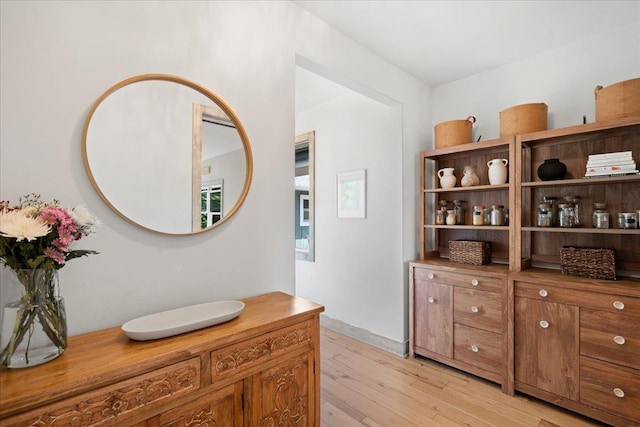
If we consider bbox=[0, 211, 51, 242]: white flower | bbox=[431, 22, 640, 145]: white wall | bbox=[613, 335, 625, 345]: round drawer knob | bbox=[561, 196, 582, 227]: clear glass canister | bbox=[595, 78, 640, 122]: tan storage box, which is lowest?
bbox=[613, 335, 625, 345]: round drawer knob

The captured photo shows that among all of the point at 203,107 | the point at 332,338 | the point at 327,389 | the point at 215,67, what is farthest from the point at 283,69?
the point at 332,338

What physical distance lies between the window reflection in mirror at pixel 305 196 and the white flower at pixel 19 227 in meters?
3.04

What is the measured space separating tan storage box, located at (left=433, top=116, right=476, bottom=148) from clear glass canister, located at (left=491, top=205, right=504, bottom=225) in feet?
2.14

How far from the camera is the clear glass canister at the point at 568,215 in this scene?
230 centimetres

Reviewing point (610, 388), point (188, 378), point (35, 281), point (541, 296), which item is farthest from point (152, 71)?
point (610, 388)

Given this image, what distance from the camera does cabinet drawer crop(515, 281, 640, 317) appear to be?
1830 millimetres

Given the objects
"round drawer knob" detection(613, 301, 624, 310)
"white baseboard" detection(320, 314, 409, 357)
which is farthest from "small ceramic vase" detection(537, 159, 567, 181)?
"white baseboard" detection(320, 314, 409, 357)

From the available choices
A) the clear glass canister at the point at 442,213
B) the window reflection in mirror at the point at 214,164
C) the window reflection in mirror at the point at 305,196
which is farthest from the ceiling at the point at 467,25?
the window reflection in mirror at the point at 305,196

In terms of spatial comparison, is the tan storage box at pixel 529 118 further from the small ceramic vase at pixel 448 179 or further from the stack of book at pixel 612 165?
the small ceramic vase at pixel 448 179

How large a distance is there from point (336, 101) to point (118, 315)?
3.02 metres

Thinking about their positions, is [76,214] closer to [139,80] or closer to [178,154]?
[178,154]

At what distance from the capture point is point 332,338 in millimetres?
3361

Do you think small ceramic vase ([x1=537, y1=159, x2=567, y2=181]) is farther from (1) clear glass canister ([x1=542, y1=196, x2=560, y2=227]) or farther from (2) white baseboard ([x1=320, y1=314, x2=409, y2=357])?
(2) white baseboard ([x1=320, y1=314, x2=409, y2=357])

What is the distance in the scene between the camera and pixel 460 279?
2.53 meters
